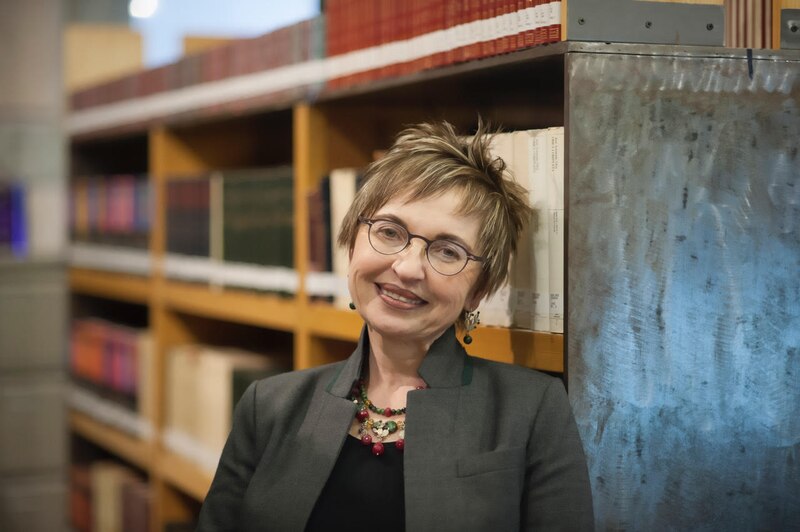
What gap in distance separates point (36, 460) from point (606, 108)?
11.4ft

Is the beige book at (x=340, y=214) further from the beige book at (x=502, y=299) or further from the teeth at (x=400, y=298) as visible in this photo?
the teeth at (x=400, y=298)

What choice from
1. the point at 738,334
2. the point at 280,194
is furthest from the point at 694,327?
the point at 280,194

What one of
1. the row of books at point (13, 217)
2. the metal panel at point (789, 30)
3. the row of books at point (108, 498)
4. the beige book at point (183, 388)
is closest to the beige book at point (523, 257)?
the metal panel at point (789, 30)

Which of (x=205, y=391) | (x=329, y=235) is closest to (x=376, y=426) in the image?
(x=329, y=235)

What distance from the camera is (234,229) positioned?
3.10m

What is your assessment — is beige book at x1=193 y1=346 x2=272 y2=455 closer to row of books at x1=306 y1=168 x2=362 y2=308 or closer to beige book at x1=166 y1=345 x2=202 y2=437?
beige book at x1=166 y1=345 x2=202 y2=437

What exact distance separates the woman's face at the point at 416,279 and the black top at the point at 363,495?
8.2 inches

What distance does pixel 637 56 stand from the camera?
5.88 ft

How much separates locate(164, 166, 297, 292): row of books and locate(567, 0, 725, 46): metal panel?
3.89ft

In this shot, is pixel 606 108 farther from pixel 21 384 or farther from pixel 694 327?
pixel 21 384

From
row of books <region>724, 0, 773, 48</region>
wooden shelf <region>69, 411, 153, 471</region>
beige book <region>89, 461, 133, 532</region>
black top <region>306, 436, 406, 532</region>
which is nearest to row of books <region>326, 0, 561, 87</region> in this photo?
row of books <region>724, 0, 773, 48</region>

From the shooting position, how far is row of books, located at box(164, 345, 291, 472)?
10.3ft

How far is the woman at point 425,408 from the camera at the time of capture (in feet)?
5.44

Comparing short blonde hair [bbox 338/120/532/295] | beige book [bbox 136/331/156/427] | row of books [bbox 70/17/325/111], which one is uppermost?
row of books [bbox 70/17/325/111]
